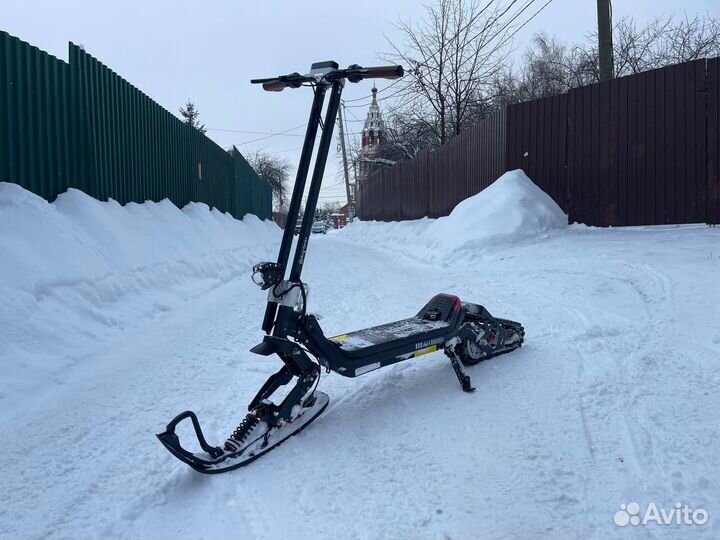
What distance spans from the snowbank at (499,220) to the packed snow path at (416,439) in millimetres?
4232

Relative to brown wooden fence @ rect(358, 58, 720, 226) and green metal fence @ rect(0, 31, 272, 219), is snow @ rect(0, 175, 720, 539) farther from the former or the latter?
brown wooden fence @ rect(358, 58, 720, 226)

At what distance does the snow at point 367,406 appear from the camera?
2.39 m

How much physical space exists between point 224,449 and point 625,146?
9.10m

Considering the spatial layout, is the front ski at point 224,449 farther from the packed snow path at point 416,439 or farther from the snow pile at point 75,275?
the snow pile at point 75,275

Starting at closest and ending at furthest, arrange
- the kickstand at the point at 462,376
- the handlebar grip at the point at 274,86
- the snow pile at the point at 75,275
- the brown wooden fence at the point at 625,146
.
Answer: the handlebar grip at the point at 274,86 < the kickstand at the point at 462,376 < the snow pile at the point at 75,275 < the brown wooden fence at the point at 625,146

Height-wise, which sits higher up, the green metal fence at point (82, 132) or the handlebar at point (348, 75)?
the green metal fence at point (82, 132)

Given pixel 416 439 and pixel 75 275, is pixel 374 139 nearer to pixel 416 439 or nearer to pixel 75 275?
pixel 75 275

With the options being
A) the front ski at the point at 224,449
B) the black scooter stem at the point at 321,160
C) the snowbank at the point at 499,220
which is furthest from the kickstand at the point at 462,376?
the snowbank at the point at 499,220

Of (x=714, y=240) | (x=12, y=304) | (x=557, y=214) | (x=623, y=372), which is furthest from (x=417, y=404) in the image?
(x=557, y=214)

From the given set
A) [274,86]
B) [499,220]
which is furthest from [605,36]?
[274,86]

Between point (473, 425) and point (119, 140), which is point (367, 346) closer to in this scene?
point (473, 425)

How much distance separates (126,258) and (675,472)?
674 cm

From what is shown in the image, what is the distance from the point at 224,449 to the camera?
2773mm

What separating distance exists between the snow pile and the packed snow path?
31cm
